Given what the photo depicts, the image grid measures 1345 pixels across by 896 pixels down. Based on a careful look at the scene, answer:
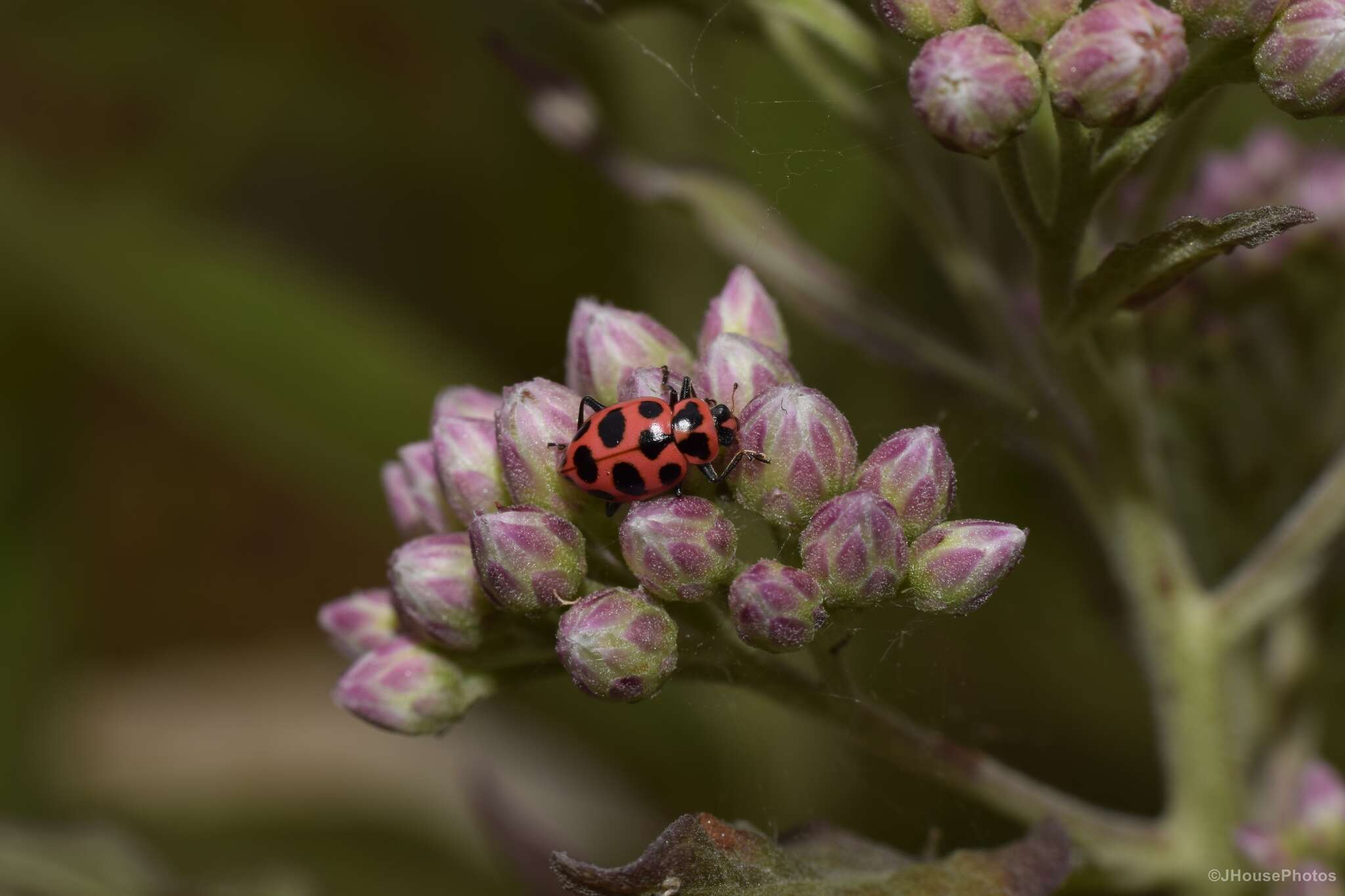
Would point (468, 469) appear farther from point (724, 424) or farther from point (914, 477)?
point (914, 477)

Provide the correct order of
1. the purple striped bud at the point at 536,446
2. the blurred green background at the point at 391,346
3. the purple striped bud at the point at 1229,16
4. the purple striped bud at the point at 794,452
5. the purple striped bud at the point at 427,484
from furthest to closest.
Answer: the blurred green background at the point at 391,346 → the purple striped bud at the point at 427,484 → the purple striped bud at the point at 536,446 → the purple striped bud at the point at 794,452 → the purple striped bud at the point at 1229,16

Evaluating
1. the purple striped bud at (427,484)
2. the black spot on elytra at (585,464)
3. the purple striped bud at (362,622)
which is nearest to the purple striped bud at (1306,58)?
the black spot on elytra at (585,464)

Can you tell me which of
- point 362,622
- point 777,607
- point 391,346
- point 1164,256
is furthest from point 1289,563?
point 391,346

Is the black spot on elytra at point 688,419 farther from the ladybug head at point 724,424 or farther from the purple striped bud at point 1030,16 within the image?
the purple striped bud at point 1030,16

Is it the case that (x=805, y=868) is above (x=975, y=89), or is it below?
below

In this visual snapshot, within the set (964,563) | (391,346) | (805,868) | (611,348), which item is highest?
(391,346)

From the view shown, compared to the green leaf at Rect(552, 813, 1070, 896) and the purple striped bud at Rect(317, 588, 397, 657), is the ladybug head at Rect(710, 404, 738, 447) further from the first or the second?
the purple striped bud at Rect(317, 588, 397, 657)

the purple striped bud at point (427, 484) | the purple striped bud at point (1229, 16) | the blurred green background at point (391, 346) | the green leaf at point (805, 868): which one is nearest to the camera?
the green leaf at point (805, 868)

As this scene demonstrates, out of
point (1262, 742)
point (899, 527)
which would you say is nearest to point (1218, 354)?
point (1262, 742)

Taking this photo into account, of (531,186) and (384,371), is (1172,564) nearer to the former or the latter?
(384,371)
